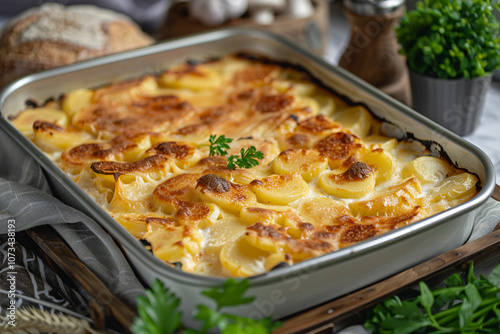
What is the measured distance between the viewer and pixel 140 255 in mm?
1904

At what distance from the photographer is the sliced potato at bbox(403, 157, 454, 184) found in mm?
2379

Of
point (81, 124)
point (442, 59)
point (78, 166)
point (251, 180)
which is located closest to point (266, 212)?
point (251, 180)

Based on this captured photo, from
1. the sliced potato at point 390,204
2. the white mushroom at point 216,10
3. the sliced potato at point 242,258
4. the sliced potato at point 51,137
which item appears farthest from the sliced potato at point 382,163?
the white mushroom at point 216,10

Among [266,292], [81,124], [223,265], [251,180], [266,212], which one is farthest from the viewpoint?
[81,124]

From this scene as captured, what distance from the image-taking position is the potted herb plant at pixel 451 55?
2951 millimetres

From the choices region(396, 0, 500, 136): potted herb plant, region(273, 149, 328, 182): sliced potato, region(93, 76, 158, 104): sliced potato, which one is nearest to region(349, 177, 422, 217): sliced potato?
region(273, 149, 328, 182): sliced potato

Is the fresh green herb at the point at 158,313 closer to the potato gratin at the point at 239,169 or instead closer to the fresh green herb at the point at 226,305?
the fresh green herb at the point at 226,305

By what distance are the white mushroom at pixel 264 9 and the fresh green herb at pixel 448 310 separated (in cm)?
237

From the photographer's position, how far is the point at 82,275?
207 centimetres

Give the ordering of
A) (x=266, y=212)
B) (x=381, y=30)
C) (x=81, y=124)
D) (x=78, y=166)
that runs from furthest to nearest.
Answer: (x=381, y=30) < (x=81, y=124) < (x=78, y=166) < (x=266, y=212)

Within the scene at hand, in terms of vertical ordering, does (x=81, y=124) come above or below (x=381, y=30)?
below

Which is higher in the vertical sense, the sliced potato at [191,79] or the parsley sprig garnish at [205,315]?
the parsley sprig garnish at [205,315]

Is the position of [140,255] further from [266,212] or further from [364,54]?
[364,54]

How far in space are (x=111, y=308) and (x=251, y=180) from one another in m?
0.73
